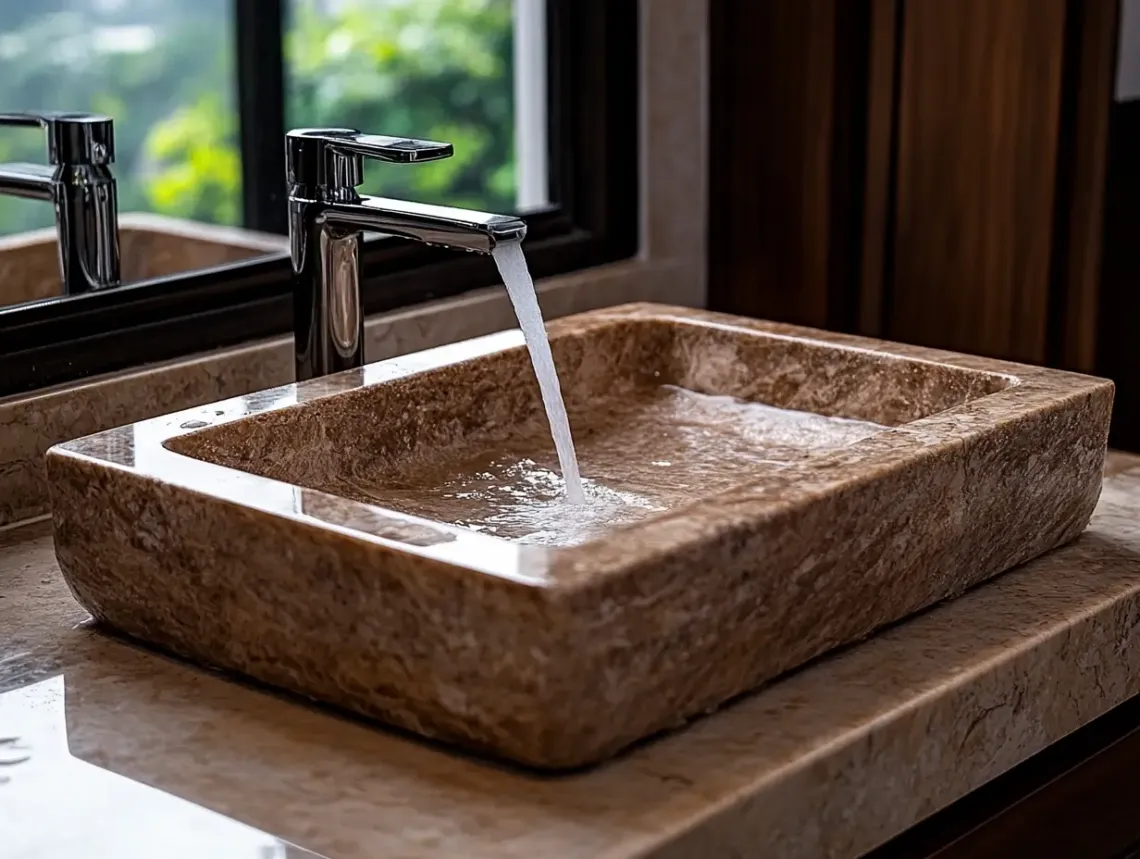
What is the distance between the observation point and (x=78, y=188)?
1267mm

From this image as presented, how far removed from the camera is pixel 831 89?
5.37 ft

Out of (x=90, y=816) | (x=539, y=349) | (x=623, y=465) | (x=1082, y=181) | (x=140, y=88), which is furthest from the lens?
(x=140, y=88)

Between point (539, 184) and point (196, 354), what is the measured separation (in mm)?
531

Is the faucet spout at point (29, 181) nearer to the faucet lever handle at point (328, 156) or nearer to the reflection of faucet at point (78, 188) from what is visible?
the reflection of faucet at point (78, 188)

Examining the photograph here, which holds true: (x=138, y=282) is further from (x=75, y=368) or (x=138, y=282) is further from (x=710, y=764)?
(x=710, y=764)

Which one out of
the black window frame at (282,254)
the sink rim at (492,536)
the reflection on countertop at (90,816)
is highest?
the black window frame at (282,254)

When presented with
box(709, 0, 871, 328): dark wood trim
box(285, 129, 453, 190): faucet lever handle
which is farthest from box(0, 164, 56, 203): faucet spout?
box(709, 0, 871, 328): dark wood trim

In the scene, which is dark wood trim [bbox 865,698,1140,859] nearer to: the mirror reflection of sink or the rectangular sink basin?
the rectangular sink basin

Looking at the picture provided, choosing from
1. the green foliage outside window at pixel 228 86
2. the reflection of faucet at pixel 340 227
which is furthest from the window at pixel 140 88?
the reflection of faucet at pixel 340 227

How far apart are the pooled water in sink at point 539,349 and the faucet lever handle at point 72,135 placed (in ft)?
1.20

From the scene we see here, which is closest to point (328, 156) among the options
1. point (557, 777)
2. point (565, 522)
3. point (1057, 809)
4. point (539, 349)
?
point (539, 349)

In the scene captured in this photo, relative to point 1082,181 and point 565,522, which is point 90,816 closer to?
point 565,522

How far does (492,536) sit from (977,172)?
2.43 feet

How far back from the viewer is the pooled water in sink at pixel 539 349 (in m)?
1.09
